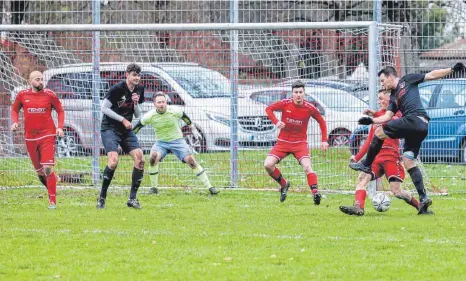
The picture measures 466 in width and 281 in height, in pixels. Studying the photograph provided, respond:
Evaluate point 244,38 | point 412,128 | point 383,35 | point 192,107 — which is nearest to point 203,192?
point 192,107

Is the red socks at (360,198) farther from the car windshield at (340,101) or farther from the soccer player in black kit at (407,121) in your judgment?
the car windshield at (340,101)

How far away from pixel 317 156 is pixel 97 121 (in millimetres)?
3730

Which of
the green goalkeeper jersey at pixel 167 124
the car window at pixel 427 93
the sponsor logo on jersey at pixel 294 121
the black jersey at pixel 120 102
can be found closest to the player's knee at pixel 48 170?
the black jersey at pixel 120 102

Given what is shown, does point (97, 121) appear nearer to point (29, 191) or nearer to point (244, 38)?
point (29, 191)

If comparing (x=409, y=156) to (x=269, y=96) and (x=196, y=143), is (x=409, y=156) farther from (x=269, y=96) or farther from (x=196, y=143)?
(x=196, y=143)

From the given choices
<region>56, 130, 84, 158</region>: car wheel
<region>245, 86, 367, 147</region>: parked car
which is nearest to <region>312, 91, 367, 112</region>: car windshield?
<region>245, 86, 367, 147</region>: parked car

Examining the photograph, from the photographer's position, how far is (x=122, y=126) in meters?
14.6

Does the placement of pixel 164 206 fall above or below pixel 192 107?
below

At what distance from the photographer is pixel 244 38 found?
17328 millimetres

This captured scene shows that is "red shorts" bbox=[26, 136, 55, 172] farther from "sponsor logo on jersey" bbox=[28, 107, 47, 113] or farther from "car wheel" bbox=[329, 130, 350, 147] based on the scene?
"car wheel" bbox=[329, 130, 350, 147]

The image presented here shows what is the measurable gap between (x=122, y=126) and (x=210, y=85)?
9.87 feet

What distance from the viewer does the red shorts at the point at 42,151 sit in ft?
47.3

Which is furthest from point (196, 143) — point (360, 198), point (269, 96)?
point (360, 198)

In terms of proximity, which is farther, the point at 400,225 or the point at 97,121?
the point at 97,121
